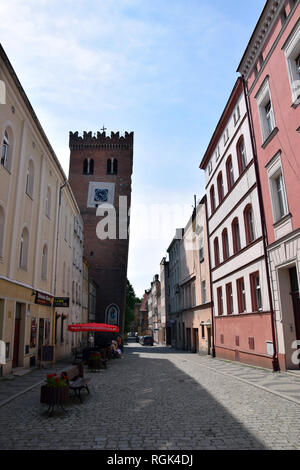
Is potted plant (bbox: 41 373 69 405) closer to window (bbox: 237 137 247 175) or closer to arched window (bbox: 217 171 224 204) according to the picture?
window (bbox: 237 137 247 175)

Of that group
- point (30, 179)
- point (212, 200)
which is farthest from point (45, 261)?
point (212, 200)

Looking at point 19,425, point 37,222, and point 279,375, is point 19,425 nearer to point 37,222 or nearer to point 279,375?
point 279,375

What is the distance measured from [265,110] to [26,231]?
13.5 m

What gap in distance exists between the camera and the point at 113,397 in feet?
33.8

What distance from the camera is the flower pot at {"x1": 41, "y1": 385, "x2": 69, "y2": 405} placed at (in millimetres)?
8133

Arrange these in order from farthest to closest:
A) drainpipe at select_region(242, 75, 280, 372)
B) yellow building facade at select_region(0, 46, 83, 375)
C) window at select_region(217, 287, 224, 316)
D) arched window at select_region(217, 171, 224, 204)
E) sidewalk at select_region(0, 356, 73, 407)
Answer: arched window at select_region(217, 171, 224, 204)
window at select_region(217, 287, 224, 316)
drainpipe at select_region(242, 75, 280, 372)
yellow building facade at select_region(0, 46, 83, 375)
sidewalk at select_region(0, 356, 73, 407)

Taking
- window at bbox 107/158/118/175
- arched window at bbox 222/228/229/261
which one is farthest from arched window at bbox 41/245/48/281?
window at bbox 107/158/118/175

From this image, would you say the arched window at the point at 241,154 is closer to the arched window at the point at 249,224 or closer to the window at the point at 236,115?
the window at the point at 236,115

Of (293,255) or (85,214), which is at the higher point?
(85,214)

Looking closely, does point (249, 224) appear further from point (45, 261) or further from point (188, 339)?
point (188, 339)

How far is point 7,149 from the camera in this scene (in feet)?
52.3

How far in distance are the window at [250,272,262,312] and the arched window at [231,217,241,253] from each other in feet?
10.3

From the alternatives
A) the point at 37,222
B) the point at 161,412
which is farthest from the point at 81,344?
the point at 161,412
